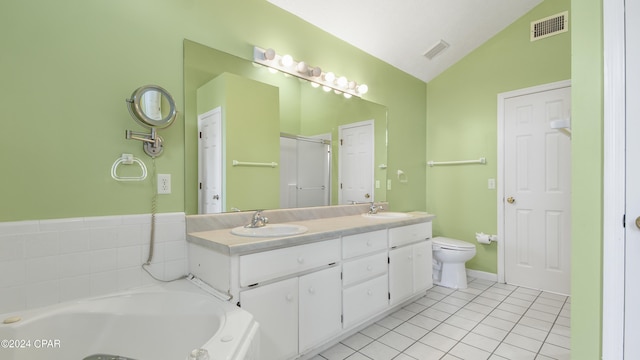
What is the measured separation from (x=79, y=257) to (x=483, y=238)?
354 cm

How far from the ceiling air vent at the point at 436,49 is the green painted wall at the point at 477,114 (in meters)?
0.46

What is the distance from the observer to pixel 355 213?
110 inches

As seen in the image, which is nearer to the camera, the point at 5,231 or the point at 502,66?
the point at 5,231

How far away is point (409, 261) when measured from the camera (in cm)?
250

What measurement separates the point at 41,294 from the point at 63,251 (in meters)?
0.19

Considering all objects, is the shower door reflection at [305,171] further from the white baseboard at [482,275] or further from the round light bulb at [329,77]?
the white baseboard at [482,275]

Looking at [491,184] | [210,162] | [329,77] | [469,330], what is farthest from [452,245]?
[210,162]

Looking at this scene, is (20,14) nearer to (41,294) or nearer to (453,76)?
(41,294)

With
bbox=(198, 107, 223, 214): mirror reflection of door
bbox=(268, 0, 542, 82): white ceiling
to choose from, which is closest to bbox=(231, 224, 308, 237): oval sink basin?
bbox=(198, 107, 223, 214): mirror reflection of door

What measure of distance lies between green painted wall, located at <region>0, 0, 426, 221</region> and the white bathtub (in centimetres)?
44

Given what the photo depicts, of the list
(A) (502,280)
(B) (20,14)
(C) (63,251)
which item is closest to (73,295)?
(C) (63,251)

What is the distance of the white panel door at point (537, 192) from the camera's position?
110 inches
